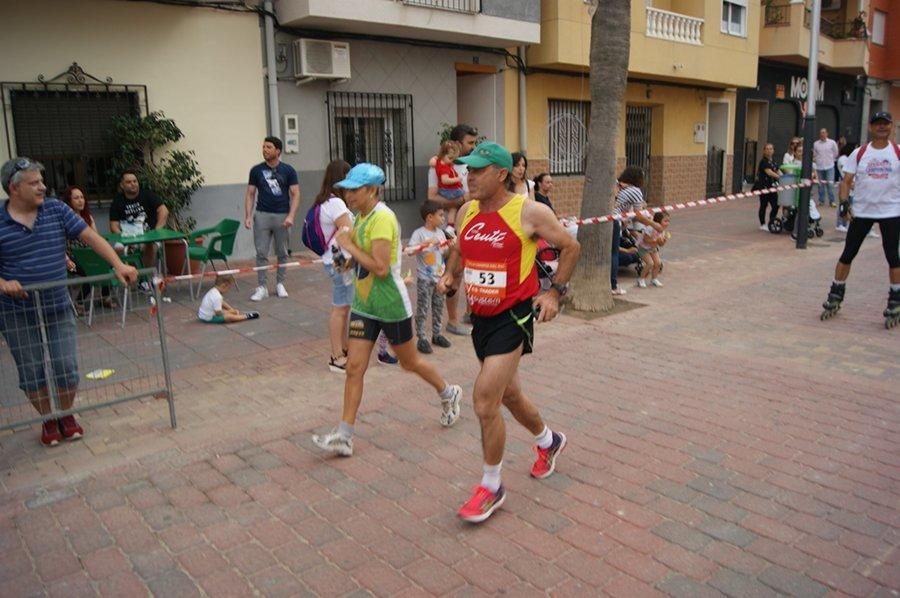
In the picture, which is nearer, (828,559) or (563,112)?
(828,559)

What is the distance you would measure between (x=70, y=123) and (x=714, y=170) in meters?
17.8

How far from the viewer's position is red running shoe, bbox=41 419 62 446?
4934 mm

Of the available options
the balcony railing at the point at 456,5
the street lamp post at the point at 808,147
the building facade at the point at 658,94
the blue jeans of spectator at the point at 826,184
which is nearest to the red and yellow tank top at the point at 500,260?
the balcony railing at the point at 456,5

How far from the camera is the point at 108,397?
5.65 metres

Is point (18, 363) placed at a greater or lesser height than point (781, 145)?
Result: lesser

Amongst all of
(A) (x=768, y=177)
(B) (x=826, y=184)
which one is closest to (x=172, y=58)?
(A) (x=768, y=177)

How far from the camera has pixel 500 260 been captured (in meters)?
3.86

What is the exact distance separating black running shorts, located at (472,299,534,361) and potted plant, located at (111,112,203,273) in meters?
6.59

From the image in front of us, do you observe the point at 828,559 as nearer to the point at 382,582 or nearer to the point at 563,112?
the point at 382,582

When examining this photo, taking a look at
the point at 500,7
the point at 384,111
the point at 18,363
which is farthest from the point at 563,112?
the point at 18,363

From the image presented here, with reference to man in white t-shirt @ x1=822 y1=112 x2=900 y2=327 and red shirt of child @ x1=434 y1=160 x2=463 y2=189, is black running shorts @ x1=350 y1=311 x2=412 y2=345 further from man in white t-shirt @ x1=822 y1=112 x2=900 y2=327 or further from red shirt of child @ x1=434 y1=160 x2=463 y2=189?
man in white t-shirt @ x1=822 y1=112 x2=900 y2=327

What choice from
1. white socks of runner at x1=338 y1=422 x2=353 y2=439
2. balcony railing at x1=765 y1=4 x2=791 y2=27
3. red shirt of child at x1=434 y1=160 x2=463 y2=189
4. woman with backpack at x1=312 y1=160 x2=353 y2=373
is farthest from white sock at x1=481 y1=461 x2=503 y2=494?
balcony railing at x1=765 y1=4 x2=791 y2=27

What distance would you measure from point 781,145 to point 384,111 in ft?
55.2

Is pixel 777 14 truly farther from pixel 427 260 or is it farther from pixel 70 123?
pixel 70 123
